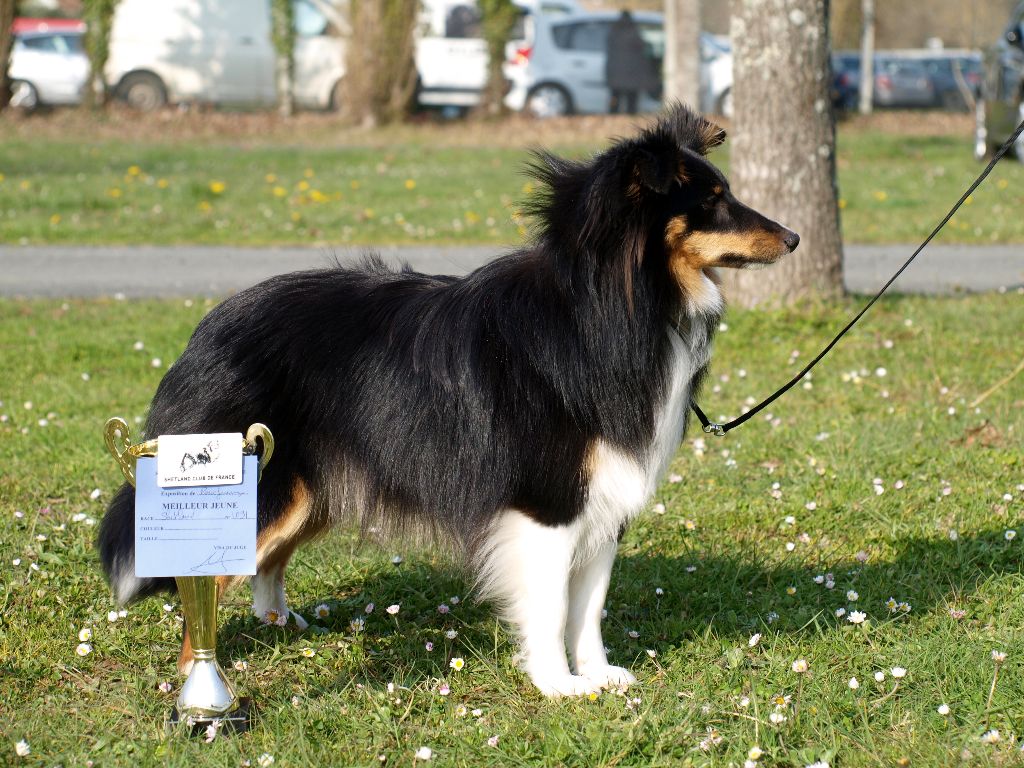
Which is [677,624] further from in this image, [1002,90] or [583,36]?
[583,36]

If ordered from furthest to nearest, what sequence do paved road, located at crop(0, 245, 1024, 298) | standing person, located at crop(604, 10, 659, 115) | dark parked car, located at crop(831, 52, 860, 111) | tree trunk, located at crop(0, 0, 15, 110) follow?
dark parked car, located at crop(831, 52, 860, 111) → standing person, located at crop(604, 10, 659, 115) → tree trunk, located at crop(0, 0, 15, 110) → paved road, located at crop(0, 245, 1024, 298)

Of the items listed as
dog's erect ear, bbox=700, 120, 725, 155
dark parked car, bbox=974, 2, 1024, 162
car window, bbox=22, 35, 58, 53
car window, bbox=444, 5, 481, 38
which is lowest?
dog's erect ear, bbox=700, 120, 725, 155

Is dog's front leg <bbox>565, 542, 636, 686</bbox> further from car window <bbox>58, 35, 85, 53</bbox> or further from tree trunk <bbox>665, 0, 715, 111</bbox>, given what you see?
car window <bbox>58, 35, 85, 53</bbox>

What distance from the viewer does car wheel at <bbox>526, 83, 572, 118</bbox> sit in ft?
75.4

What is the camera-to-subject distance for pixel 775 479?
5.58 metres

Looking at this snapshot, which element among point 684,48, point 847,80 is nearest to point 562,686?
point 684,48

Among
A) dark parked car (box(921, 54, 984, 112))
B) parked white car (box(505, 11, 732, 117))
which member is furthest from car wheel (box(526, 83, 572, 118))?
dark parked car (box(921, 54, 984, 112))

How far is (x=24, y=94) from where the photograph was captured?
2214 centimetres

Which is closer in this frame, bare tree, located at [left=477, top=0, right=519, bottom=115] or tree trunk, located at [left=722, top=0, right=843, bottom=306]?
tree trunk, located at [left=722, top=0, right=843, bottom=306]

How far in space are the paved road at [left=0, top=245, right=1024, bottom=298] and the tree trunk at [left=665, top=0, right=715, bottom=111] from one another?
6624 millimetres

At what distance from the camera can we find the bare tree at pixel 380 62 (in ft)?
65.9

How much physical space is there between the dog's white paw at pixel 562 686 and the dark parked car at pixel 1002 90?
1354 cm

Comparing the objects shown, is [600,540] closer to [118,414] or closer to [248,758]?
[248,758]

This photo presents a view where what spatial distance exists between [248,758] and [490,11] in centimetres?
2081
